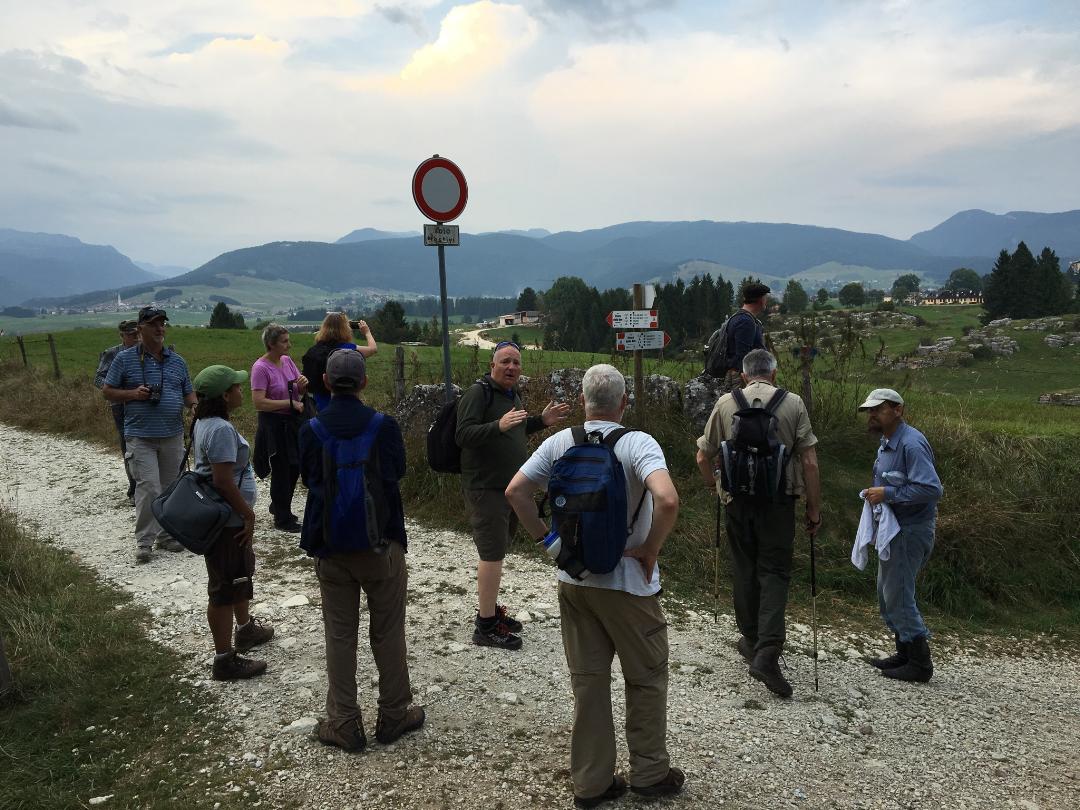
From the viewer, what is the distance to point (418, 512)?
8.47 m

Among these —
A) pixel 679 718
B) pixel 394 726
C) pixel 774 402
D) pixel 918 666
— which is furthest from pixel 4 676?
pixel 918 666

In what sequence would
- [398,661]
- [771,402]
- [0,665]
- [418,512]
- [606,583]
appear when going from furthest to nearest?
[418,512] → [771,402] → [0,665] → [398,661] → [606,583]

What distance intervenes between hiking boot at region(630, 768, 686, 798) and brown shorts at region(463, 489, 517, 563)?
1.95m

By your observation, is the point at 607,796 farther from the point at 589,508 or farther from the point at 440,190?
the point at 440,190

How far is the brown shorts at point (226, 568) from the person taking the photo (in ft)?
14.5

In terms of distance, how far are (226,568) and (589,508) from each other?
9.16ft

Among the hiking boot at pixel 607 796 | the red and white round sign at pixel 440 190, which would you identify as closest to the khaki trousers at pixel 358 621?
the hiking boot at pixel 607 796

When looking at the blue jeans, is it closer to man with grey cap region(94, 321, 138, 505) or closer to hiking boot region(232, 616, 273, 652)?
hiking boot region(232, 616, 273, 652)

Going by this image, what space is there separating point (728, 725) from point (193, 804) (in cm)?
304

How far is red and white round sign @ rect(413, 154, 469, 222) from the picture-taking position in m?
6.64

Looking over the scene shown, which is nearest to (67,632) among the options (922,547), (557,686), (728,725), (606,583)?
(557,686)

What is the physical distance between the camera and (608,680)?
3357mm

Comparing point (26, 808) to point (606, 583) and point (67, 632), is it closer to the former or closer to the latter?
point (67, 632)

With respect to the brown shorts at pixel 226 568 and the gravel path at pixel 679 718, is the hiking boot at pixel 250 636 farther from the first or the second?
the brown shorts at pixel 226 568
